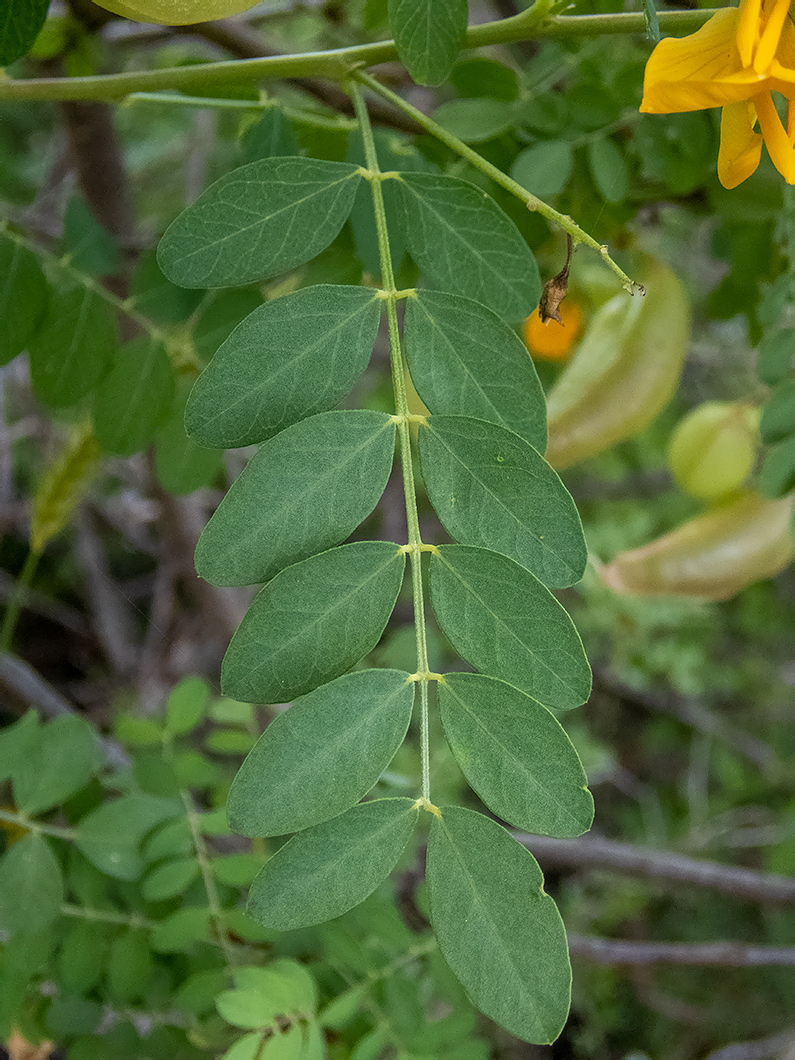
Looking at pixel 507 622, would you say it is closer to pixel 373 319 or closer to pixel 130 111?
pixel 373 319

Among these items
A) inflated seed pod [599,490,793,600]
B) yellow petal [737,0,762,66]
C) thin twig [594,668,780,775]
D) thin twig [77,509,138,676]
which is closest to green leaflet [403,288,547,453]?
yellow petal [737,0,762,66]

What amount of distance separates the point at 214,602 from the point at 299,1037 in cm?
62

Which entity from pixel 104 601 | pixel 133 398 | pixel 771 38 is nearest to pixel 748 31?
pixel 771 38

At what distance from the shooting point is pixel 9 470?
1167 mm

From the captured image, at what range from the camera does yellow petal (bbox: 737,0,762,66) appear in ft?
0.84

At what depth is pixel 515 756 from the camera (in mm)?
287

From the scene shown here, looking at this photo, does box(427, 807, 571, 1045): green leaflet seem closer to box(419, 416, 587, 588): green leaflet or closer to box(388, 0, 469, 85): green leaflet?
box(419, 416, 587, 588): green leaflet

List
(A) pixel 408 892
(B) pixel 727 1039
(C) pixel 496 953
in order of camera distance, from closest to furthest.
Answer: (C) pixel 496 953
(A) pixel 408 892
(B) pixel 727 1039

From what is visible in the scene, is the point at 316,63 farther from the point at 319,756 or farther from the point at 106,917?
the point at 106,917

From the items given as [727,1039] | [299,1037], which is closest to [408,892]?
[299,1037]

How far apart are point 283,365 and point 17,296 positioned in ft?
0.71

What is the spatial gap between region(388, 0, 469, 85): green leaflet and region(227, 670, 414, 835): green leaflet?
24 cm

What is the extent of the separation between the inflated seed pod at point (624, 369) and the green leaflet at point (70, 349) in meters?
0.35

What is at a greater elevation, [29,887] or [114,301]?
[114,301]
